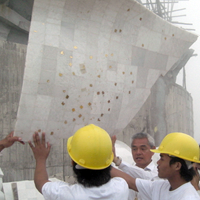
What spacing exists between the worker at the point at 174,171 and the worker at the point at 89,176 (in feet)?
1.49

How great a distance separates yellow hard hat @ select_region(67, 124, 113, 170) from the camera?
1.59 m

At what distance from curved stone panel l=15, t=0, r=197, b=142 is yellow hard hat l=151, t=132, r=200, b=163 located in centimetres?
126

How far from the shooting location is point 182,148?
1.95 metres

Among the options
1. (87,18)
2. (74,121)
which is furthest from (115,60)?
(74,121)

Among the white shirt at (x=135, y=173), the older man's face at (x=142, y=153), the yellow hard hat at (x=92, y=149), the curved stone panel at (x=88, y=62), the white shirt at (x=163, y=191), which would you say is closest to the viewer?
the yellow hard hat at (x=92, y=149)

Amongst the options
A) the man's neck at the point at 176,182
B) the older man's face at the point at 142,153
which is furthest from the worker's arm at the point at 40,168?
the older man's face at the point at 142,153

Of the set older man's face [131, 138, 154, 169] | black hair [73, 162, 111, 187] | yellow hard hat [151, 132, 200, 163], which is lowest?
older man's face [131, 138, 154, 169]

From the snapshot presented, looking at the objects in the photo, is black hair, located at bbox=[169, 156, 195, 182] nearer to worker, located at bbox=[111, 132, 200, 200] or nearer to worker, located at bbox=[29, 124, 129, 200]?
worker, located at bbox=[111, 132, 200, 200]

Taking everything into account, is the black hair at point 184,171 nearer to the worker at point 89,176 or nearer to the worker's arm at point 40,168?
the worker at point 89,176

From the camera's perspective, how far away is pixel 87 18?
289cm

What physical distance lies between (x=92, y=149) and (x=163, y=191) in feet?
2.54

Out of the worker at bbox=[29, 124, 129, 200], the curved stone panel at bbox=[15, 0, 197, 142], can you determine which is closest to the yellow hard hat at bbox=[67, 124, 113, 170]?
the worker at bbox=[29, 124, 129, 200]

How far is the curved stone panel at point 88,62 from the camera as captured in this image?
2.67 m

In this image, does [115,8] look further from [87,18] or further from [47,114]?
[47,114]
